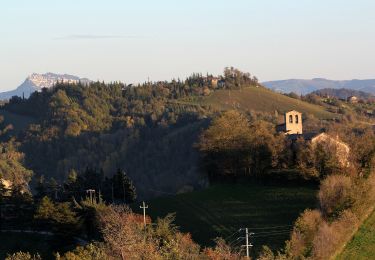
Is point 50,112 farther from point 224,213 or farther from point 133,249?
point 133,249

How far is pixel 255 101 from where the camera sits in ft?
515

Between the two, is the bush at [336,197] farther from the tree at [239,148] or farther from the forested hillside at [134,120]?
the forested hillside at [134,120]

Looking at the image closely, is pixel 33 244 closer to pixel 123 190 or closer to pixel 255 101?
pixel 123 190

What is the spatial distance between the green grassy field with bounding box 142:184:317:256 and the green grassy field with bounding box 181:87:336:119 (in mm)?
91428

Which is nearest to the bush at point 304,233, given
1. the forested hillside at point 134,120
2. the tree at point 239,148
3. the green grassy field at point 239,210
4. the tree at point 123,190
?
the green grassy field at point 239,210

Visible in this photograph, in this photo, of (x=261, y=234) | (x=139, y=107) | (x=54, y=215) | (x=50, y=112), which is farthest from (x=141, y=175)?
(x=261, y=234)

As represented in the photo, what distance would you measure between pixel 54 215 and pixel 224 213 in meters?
10.9

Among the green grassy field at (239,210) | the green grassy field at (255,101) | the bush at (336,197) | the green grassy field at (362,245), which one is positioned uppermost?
the green grassy field at (255,101)

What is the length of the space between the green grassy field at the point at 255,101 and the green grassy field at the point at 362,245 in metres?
100

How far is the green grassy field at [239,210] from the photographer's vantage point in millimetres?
40125

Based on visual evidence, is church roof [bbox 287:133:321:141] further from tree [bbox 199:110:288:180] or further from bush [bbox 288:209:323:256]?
bush [bbox 288:209:323:256]

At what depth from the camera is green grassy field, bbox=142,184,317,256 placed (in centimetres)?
4012

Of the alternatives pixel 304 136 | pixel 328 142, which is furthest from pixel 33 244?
pixel 328 142

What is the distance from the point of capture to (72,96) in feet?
589
